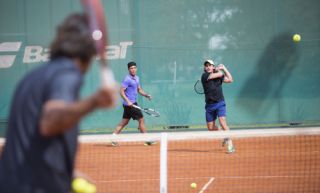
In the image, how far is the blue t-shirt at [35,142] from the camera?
218cm

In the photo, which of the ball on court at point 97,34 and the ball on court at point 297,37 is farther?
the ball on court at point 297,37

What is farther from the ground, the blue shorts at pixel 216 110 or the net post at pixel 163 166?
the net post at pixel 163 166

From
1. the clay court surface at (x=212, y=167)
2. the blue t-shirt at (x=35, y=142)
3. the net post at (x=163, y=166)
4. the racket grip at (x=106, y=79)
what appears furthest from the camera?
the clay court surface at (x=212, y=167)

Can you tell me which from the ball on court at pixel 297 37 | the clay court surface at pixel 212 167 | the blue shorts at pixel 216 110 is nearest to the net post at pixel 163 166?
the clay court surface at pixel 212 167

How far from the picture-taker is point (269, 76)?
15555 millimetres

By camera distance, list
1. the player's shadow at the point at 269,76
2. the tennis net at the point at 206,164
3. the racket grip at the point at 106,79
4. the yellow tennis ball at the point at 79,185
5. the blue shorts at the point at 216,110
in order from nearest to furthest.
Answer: the racket grip at the point at 106,79 → the yellow tennis ball at the point at 79,185 → the tennis net at the point at 206,164 → the blue shorts at the point at 216,110 → the player's shadow at the point at 269,76

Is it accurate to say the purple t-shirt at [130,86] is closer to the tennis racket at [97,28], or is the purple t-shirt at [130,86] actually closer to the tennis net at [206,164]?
the tennis net at [206,164]

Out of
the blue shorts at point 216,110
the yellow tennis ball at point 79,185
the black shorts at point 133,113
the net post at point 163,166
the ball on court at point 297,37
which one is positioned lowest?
the black shorts at point 133,113

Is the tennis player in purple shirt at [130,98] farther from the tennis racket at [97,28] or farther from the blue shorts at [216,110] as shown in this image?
the tennis racket at [97,28]

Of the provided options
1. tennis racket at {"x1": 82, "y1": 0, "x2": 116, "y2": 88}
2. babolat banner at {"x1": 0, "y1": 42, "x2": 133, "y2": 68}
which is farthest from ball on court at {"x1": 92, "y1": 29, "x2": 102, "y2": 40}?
babolat banner at {"x1": 0, "y1": 42, "x2": 133, "y2": 68}

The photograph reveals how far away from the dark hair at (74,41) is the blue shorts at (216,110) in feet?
28.6

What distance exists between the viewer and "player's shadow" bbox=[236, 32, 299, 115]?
1545cm

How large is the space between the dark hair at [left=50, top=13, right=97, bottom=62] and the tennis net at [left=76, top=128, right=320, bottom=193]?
3.06 meters

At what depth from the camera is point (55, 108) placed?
2.06 m
